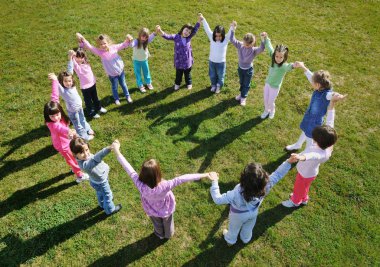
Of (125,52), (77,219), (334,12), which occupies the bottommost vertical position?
(77,219)

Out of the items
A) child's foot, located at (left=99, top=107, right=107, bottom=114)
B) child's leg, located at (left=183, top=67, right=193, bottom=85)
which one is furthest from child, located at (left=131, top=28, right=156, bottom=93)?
child's foot, located at (left=99, top=107, right=107, bottom=114)

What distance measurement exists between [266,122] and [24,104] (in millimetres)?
6715

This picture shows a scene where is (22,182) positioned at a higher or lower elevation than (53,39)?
lower

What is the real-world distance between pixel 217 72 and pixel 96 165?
15.7 feet

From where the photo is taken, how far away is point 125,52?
10625 mm

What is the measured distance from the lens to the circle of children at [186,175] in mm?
4828

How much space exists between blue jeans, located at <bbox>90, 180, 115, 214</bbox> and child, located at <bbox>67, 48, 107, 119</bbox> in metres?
2.91

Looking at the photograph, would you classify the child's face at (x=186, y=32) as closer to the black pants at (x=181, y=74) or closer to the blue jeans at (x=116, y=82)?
the black pants at (x=181, y=74)

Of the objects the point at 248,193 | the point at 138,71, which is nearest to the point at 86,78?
the point at 138,71

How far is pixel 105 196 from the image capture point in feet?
19.5

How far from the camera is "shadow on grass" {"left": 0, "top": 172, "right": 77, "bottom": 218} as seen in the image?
6586 mm

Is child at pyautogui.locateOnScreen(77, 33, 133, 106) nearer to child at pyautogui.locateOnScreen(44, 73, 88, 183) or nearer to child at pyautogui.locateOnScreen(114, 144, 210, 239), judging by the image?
child at pyautogui.locateOnScreen(44, 73, 88, 183)

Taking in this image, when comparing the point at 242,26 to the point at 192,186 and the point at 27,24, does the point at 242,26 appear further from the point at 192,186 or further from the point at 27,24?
the point at 27,24

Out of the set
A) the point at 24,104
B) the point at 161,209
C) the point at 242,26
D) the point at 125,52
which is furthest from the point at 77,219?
the point at 242,26
